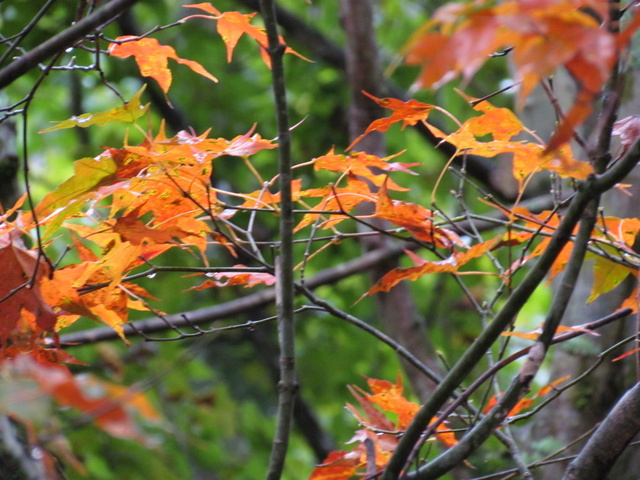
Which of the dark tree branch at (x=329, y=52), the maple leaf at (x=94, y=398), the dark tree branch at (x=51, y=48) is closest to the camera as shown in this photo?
the maple leaf at (x=94, y=398)

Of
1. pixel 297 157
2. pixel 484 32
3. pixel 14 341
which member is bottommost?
pixel 297 157

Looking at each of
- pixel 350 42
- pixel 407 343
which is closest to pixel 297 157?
pixel 350 42

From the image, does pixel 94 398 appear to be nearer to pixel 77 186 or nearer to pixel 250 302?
pixel 77 186

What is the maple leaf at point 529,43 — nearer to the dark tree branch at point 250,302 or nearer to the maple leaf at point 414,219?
the maple leaf at point 414,219

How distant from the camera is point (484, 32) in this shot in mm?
427

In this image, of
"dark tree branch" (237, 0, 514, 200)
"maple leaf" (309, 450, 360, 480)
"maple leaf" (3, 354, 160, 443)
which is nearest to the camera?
"maple leaf" (3, 354, 160, 443)

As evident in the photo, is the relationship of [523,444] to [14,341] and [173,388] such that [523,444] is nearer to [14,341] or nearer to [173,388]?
[14,341]

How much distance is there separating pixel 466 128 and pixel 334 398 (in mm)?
2311

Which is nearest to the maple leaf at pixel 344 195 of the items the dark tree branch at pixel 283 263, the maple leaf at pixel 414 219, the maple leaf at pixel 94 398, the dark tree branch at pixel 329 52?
the maple leaf at pixel 414 219

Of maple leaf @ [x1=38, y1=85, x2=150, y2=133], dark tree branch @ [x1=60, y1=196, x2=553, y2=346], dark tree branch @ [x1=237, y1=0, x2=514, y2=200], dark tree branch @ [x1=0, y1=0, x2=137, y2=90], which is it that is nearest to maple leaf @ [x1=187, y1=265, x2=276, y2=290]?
maple leaf @ [x1=38, y1=85, x2=150, y2=133]

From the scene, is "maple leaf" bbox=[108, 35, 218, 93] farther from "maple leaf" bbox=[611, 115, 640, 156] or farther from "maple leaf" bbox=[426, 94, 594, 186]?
"maple leaf" bbox=[611, 115, 640, 156]

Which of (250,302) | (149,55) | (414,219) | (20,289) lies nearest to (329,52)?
(250,302)

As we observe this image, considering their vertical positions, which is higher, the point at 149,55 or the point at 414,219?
the point at 149,55

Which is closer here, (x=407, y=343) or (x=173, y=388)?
(x=407, y=343)
